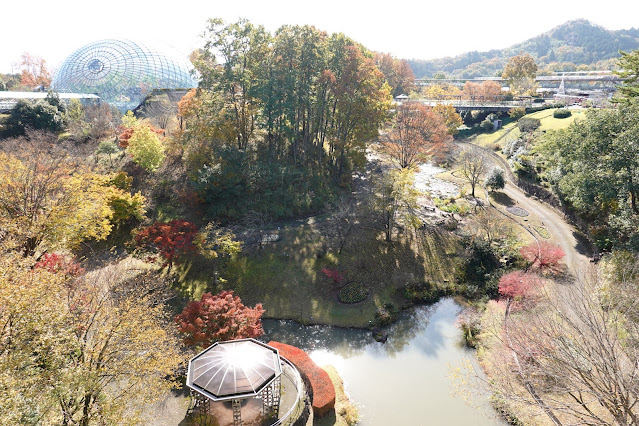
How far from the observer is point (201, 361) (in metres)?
13.7

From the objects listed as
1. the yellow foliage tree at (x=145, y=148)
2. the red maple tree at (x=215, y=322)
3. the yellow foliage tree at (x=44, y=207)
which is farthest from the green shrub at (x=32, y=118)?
the red maple tree at (x=215, y=322)

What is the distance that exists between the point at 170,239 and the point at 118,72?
42.0 metres

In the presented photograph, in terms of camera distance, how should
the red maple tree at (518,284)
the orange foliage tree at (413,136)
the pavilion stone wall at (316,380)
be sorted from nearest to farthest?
the pavilion stone wall at (316,380), the red maple tree at (518,284), the orange foliage tree at (413,136)

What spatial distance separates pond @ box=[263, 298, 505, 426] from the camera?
588 inches

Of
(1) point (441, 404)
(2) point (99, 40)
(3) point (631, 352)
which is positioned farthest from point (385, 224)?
(2) point (99, 40)

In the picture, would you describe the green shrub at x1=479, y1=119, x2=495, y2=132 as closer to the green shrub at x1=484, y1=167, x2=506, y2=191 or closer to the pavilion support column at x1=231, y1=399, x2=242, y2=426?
the green shrub at x1=484, y1=167, x2=506, y2=191

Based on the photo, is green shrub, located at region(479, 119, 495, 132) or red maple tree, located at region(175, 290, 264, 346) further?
green shrub, located at region(479, 119, 495, 132)

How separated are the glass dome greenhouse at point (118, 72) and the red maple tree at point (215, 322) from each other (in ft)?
138

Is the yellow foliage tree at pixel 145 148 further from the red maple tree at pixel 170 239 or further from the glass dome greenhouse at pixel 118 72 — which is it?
→ the glass dome greenhouse at pixel 118 72

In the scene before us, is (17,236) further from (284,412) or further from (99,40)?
(99,40)

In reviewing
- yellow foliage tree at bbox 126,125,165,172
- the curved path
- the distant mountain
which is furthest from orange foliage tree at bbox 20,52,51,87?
the distant mountain

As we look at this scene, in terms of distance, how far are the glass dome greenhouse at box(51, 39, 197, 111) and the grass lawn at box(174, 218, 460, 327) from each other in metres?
37.0

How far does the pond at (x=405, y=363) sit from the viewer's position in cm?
1495

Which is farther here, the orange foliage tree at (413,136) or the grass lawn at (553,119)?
the grass lawn at (553,119)
